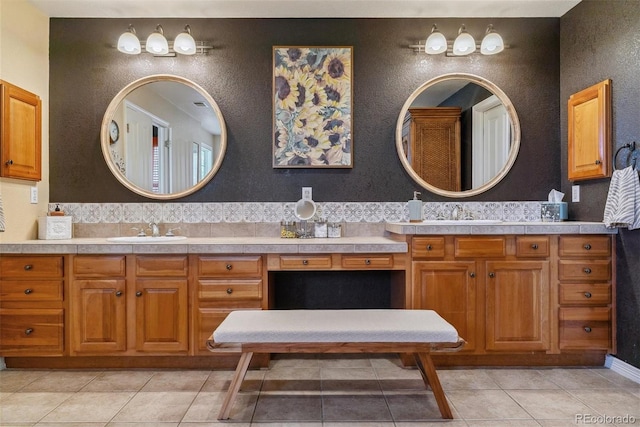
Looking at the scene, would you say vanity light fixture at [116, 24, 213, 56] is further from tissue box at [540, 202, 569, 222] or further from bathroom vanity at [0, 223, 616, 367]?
tissue box at [540, 202, 569, 222]

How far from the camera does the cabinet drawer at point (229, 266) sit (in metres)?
2.49

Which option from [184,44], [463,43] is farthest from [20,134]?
[463,43]

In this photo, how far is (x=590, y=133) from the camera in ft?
8.89

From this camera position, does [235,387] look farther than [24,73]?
No

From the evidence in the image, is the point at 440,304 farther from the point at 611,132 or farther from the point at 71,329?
the point at 71,329

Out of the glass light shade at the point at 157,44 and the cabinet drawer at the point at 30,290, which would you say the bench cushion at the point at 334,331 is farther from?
the glass light shade at the point at 157,44

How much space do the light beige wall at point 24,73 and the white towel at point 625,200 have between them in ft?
12.5

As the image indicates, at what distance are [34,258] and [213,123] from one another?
1.46 m

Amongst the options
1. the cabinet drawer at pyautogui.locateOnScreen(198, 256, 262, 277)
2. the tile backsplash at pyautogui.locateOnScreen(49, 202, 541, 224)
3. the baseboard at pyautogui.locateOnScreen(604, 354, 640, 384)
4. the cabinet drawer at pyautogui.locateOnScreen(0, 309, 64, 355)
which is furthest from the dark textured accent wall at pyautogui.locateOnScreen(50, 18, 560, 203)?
the baseboard at pyautogui.locateOnScreen(604, 354, 640, 384)

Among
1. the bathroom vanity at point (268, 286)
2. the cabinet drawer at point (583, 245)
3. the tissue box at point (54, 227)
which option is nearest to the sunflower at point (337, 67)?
the bathroom vanity at point (268, 286)

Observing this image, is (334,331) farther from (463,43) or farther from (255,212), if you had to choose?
(463,43)

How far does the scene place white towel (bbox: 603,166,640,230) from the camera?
2.30 meters

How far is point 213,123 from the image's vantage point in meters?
3.02

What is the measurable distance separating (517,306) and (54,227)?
315cm
